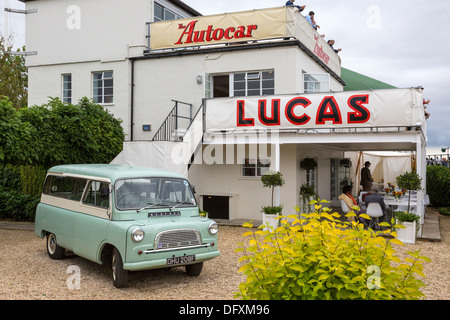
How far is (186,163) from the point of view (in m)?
13.7

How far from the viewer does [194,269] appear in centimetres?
795

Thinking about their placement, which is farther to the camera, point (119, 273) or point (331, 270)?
point (119, 273)

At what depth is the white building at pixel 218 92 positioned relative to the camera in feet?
41.4

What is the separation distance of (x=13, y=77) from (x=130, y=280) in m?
27.6

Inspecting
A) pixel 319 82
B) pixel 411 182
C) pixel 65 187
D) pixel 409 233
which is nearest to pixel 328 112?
pixel 411 182

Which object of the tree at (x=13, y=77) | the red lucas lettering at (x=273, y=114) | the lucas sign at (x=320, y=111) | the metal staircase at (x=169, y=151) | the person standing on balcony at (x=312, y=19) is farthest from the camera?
the tree at (x=13, y=77)

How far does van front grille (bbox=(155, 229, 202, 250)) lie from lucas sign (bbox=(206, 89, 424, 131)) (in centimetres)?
640

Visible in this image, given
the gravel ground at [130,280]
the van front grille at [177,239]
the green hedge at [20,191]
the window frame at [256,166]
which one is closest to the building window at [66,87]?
the green hedge at [20,191]

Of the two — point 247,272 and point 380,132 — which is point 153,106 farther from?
point 247,272

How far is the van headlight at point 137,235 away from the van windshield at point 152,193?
0.75 meters

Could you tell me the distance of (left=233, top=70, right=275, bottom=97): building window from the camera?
15344 millimetres

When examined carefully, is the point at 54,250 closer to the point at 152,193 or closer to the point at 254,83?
the point at 152,193

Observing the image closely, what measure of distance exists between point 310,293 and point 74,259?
24.5 feet

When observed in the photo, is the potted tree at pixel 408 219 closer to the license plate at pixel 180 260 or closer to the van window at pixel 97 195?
the license plate at pixel 180 260
